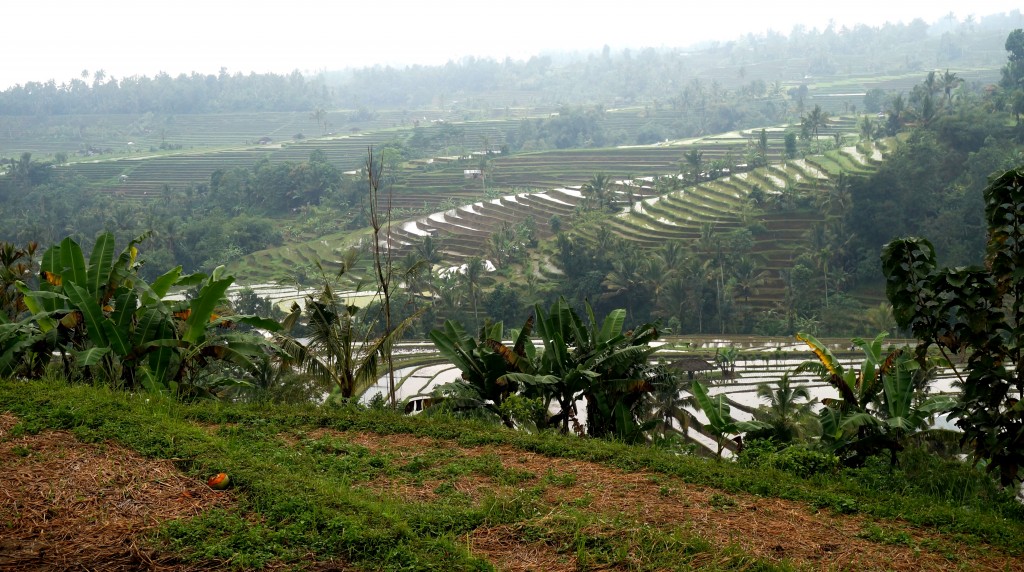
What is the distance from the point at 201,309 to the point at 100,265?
32.8 inches

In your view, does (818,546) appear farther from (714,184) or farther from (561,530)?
(714,184)

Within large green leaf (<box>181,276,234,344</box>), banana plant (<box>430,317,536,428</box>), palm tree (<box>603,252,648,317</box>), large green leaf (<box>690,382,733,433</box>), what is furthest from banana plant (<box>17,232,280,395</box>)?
palm tree (<box>603,252,648,317</box>)

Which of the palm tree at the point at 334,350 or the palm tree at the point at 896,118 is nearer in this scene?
the palm tree at the point at 334,350

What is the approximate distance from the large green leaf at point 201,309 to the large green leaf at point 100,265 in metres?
0.70

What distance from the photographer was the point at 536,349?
981cm

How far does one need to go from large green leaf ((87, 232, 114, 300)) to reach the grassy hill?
1.28 meters

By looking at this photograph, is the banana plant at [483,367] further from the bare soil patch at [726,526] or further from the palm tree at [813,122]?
the palm tree at [813,122]

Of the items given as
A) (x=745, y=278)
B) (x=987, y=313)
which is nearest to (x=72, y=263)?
(x=987, y=313)

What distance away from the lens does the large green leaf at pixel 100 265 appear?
17.9 ft

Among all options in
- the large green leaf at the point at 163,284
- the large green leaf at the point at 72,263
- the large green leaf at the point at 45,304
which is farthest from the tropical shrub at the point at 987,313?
the large green leaf at the point at 72,263

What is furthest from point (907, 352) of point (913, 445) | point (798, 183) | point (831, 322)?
point (798, 183)

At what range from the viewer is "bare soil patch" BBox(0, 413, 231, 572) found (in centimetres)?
289

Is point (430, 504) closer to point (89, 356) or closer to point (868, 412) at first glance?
point (89, 356)

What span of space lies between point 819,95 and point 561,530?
7784 centimetres
